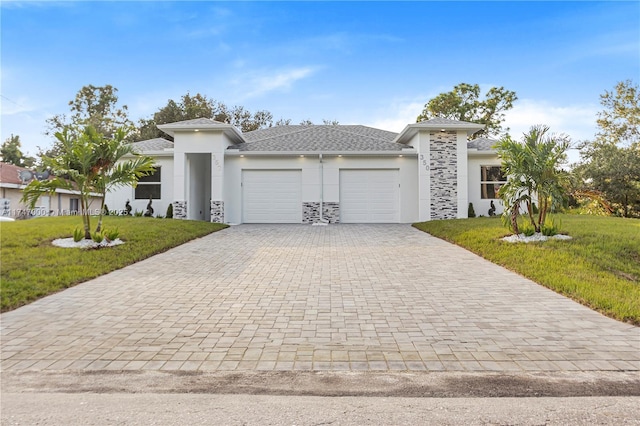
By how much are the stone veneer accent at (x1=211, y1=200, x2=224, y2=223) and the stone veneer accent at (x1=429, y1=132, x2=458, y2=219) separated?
9046mm

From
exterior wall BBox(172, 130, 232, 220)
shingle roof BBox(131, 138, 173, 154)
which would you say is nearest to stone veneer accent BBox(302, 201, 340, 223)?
exterior wall BBox(172, 130, 232, 220)

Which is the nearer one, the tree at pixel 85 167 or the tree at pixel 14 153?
the tree at pixel 85 167

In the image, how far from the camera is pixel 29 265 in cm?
682

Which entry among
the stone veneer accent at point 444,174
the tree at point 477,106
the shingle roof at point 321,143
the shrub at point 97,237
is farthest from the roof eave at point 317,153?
the tree at point 477,106

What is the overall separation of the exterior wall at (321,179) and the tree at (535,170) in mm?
6672

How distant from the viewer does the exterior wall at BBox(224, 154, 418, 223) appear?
637 inches

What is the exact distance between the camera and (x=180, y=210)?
15766 mm

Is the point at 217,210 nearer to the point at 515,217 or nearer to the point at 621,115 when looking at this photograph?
the point at 515,217

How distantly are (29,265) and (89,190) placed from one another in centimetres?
274

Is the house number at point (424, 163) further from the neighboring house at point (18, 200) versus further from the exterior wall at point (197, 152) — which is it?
the neighboring house at point (18, 200)

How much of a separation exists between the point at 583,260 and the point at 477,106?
25223 millimetres

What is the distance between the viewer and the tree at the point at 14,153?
36250 mm

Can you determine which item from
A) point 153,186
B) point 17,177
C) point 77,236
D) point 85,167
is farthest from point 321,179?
point 17,177

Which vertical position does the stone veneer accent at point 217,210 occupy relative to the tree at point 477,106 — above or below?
below
